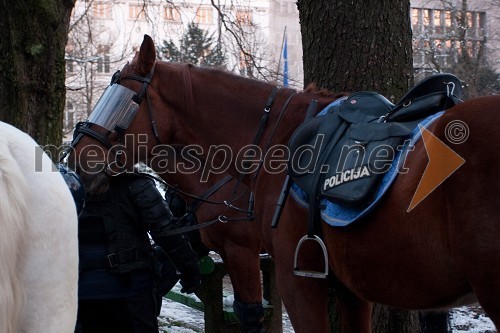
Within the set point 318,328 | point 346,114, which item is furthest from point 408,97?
point 318,328

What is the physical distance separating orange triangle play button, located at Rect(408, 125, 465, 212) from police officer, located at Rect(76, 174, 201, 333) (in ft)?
6.35

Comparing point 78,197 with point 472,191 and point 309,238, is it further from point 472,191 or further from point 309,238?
point 472,191

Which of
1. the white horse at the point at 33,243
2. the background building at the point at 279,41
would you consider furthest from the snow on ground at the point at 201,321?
the background building at the point at 279,41

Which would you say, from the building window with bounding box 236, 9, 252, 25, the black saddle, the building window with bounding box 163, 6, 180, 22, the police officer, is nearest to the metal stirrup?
the black saddle

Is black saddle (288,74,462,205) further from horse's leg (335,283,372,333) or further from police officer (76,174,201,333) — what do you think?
police officer (76,174,201,333)

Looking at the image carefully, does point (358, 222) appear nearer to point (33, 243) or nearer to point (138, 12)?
point (33, 243)

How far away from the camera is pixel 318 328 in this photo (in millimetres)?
3303

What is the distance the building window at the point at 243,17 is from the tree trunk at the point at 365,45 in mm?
7144

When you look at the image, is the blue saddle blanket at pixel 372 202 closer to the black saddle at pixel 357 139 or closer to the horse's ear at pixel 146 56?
the black saddle at pixel 357 139

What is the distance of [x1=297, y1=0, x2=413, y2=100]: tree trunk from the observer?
4.70 metres

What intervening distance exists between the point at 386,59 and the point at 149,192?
6.66 ft

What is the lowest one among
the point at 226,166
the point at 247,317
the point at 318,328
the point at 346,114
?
the point at 247,317

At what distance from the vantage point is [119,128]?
Answer: 414cm

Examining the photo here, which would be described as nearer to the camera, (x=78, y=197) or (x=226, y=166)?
(x=78, y=197)
